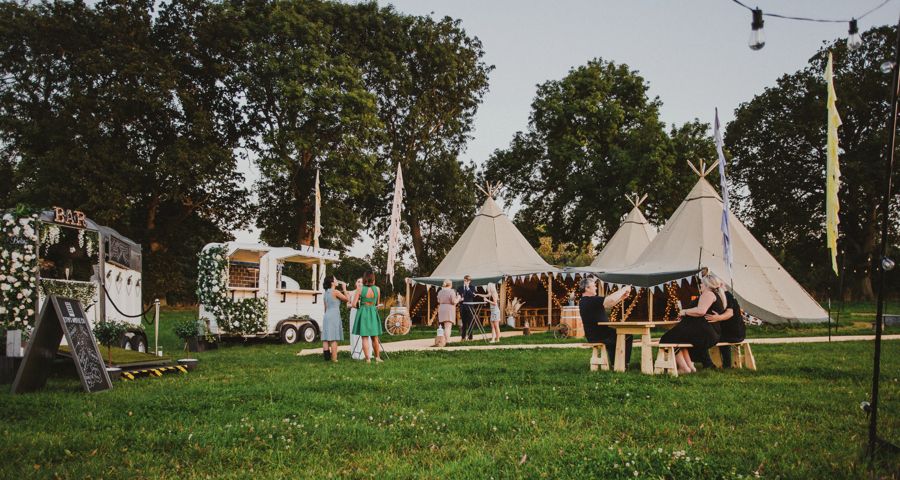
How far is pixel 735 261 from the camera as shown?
69.2ft

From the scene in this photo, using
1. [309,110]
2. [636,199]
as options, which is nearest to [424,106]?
[309,110]

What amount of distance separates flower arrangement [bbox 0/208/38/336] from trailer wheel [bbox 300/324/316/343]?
7720 millimetres

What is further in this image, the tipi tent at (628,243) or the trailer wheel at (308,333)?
the tipi tent at (628,243)

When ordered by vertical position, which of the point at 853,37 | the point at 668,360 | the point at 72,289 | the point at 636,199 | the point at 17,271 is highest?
the point at 636,199

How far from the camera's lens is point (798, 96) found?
115 feet

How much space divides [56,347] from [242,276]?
9418 millimetres

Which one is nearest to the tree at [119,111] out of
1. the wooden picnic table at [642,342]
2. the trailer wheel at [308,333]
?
the trailer wheel at [308,333]

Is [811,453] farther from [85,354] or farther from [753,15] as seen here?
[85,354]

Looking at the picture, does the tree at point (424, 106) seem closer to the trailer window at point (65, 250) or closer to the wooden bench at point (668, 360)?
the trailer window at point (65, 250)

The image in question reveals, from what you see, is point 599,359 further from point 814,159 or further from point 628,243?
point 814,159

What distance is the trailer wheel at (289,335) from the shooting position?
17.0 metres

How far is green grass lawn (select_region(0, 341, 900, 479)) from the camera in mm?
4387

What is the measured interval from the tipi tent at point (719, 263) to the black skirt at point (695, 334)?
10724 mm

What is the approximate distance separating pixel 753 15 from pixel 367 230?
27110 mm
